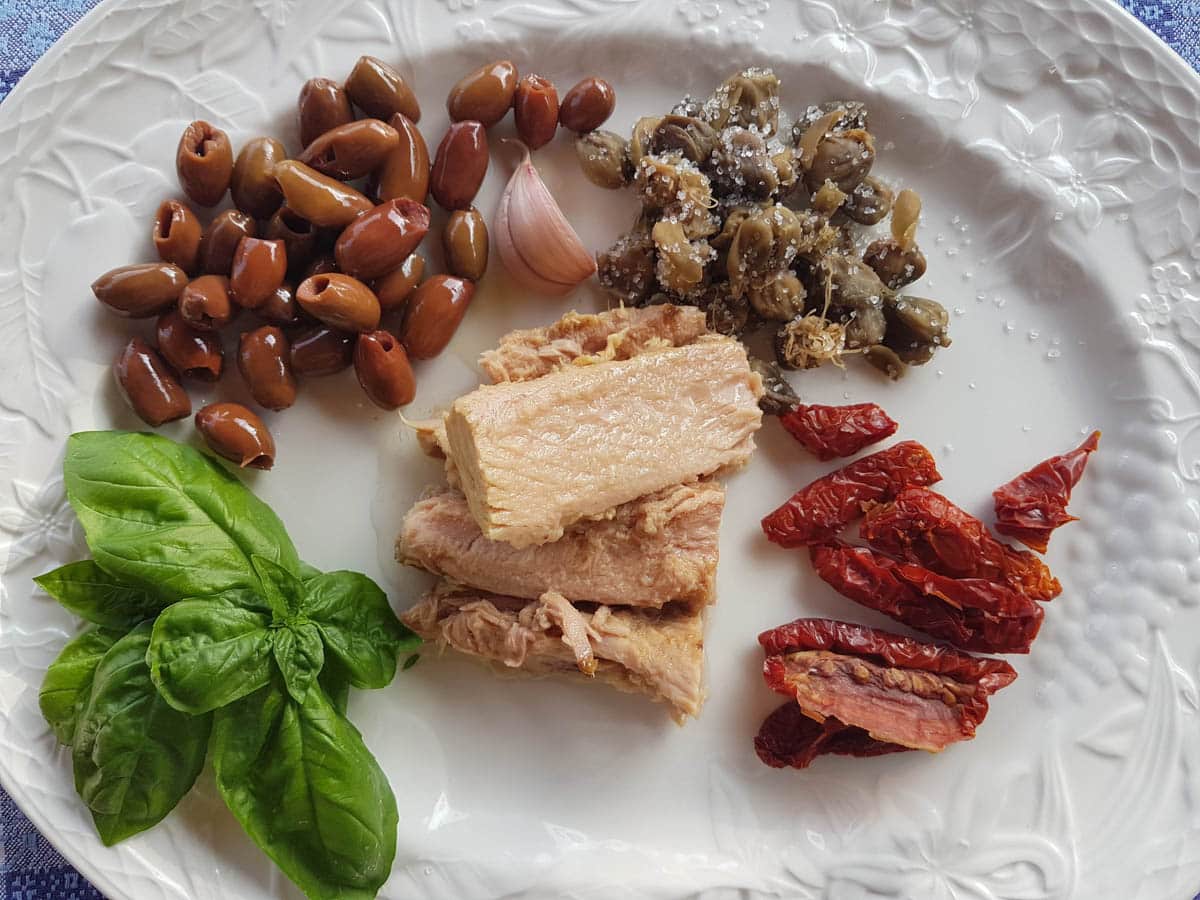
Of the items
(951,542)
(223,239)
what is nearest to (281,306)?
(223,239)

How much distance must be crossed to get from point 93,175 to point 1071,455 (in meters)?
3.23

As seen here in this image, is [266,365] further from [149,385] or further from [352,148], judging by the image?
[352,148]

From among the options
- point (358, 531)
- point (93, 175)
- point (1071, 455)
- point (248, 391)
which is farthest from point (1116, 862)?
point (93, 175)

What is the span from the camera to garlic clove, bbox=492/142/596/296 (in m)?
2.79

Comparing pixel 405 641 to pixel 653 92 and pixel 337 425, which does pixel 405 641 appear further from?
pixel 653 92

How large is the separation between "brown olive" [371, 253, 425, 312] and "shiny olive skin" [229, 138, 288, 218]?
1.35 feet

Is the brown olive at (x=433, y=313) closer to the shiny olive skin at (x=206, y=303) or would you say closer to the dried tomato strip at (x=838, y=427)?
the shiny olive skin at (x=206, y=303)

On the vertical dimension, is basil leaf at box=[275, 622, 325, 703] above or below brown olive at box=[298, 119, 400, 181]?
below

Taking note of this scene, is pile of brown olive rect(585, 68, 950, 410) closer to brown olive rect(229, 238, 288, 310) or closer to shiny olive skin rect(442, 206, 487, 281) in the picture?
shiny olive skin rect(442, 206, 487, 281)

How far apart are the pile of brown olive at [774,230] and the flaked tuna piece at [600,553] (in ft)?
1.68

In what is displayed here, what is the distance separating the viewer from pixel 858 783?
2865mm

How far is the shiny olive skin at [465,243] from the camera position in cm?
276

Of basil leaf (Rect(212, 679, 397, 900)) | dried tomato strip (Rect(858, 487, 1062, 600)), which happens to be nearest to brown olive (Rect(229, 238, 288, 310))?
basil leaf (Rect(212, 679, 397, 900))

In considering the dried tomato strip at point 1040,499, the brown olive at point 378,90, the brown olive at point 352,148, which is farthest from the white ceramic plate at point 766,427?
the brown olive at point 352,148
